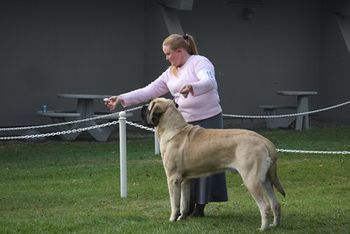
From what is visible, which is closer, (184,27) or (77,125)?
(77,125)

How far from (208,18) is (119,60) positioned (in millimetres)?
2762

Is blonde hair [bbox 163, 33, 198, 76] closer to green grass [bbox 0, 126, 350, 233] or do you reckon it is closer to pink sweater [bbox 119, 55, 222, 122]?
pink sweater [bbox 119, 55, 222, 122]

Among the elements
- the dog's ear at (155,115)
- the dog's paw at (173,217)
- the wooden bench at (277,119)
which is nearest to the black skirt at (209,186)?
the dog's paw at (173,217)

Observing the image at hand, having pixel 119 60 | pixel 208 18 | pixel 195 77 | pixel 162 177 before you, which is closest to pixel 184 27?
pixel 208 18

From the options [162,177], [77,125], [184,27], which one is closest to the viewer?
[162,177]

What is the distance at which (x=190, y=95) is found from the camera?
7.76m

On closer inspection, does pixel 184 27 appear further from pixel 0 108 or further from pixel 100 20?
pixel 0 108

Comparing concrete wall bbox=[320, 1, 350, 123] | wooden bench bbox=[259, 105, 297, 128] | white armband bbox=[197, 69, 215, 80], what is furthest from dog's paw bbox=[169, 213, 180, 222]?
concrete wall bbox=[320, 1, 350, 123]

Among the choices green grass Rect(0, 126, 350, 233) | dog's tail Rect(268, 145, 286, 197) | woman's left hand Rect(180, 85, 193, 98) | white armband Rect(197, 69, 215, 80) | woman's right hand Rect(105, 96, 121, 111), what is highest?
white armband Rect(197, 69, 215, 80)

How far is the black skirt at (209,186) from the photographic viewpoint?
8039mm

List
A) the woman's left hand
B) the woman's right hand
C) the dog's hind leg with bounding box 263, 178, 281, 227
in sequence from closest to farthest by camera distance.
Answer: the woman's left hand < the dog's hind leg with bounding box 263, 178, 281, 227 < the woman's right hand

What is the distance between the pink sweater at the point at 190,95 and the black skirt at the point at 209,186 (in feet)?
0.23

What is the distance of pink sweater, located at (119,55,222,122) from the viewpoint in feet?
25.4

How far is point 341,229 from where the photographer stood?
759cm
